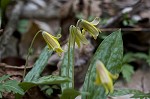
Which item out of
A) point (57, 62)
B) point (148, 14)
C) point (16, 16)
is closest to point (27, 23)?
point (16, 16)

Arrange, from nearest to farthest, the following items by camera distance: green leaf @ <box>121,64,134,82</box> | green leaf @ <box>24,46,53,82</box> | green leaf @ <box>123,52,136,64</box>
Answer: green leaf @ <box>24,46,53,82</box> < green leaf @ <box>121,64,134,82</box> < green leaf @ <box>123,52,136,64</box>

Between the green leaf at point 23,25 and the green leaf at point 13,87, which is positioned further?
the green leaf at point 23,25

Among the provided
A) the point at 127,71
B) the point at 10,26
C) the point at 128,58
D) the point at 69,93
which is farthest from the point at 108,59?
the point at 10,26

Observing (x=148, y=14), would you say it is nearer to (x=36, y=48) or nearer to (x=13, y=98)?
(x=36, y=48)

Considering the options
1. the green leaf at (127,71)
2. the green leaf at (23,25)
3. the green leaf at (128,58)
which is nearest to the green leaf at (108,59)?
the green leaf at (127,71)

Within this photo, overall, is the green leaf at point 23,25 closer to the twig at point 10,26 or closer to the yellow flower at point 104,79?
the twig at point 10,26

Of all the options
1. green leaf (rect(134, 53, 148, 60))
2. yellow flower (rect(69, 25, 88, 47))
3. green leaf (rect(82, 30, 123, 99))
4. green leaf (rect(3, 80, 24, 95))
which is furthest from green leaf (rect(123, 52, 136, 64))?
green leaf (rect(3, 80, 24, 95))

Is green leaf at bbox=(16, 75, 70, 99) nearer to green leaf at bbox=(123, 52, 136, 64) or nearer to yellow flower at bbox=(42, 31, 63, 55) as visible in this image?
yellow flower at bbox=(42, 31, 63, 55)
